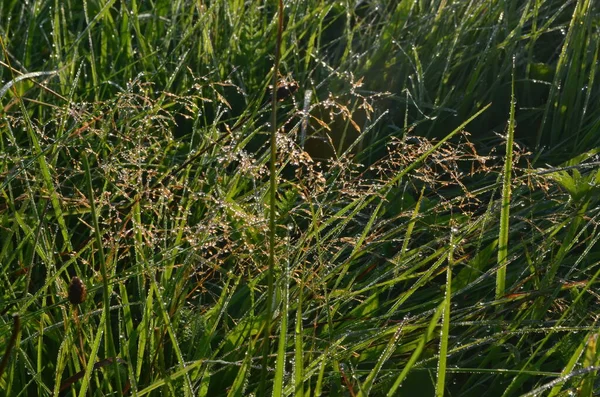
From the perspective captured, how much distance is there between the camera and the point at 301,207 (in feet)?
5.63

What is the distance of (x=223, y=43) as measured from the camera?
90.2 inches

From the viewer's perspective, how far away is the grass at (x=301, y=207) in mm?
1237

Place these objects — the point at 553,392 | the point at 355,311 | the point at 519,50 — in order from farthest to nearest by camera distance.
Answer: the point at 519,50 → the point at 355,311 → the point at 553,392

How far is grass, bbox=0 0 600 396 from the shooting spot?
1.24m

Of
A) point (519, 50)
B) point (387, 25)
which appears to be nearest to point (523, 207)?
point (519, 50)

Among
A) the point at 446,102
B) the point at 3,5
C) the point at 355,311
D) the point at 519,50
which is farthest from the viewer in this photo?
the point at 3,5

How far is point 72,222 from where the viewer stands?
5.63 feet

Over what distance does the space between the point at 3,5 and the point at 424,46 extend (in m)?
1.18

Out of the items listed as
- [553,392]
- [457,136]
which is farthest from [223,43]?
[553,392]

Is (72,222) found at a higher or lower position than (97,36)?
lower

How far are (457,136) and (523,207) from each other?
1.36 ft

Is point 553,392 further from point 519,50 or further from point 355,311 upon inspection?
point 519,50

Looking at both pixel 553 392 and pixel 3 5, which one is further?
pixel 3 5

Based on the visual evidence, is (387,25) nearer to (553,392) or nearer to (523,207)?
(523,207)
